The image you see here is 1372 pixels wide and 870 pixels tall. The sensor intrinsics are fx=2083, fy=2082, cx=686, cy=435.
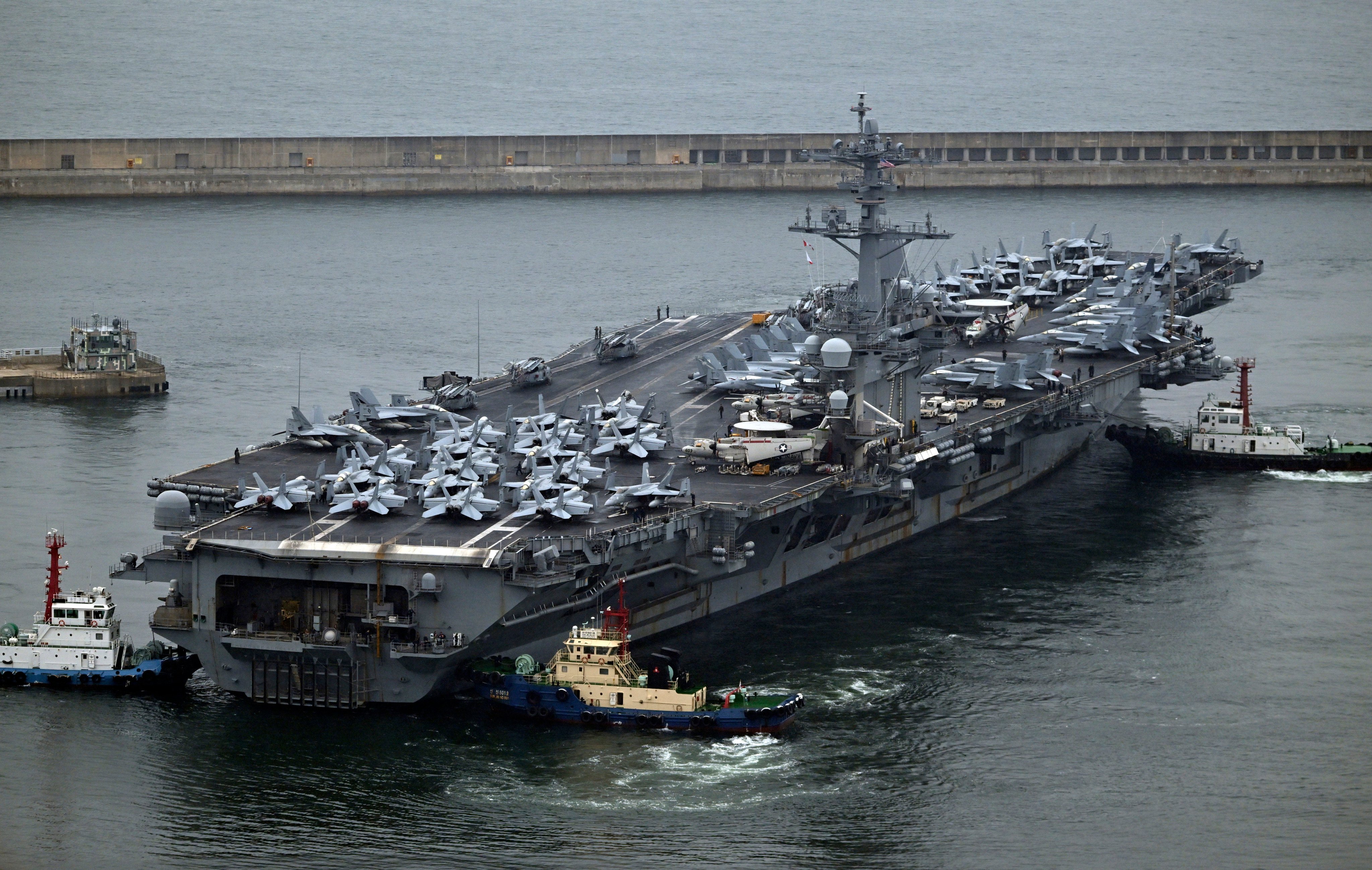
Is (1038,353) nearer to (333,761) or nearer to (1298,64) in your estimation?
(333,761)

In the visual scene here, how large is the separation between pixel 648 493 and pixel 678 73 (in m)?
118

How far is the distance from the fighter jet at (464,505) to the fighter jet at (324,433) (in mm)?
6217

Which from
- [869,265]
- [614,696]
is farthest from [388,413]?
[614,696]

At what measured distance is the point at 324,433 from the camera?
1842 inches

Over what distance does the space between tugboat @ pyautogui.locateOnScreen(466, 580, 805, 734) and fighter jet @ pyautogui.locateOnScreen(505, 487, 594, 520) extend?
311 cm

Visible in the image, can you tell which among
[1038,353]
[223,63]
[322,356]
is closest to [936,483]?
[1038,353]

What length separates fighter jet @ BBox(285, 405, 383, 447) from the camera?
1844 inches

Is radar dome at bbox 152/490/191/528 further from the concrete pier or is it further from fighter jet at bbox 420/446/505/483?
the concrete pier

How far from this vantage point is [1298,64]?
155 m

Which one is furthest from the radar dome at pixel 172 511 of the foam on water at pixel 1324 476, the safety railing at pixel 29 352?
the safety railing at pixel 29 352

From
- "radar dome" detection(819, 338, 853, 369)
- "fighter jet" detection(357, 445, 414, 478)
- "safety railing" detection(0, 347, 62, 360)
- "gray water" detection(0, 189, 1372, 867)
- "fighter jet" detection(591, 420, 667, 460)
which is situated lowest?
"gray water" detection(0, 189, 1372, 867)

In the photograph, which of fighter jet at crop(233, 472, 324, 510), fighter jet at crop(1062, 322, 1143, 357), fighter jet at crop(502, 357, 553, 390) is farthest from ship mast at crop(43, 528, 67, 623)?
fighter jet at crop(1062, 322, 1143, 357)

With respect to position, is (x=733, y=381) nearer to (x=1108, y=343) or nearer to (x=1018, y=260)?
(x=1108, y=343)

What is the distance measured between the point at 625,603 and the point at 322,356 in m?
30.9
